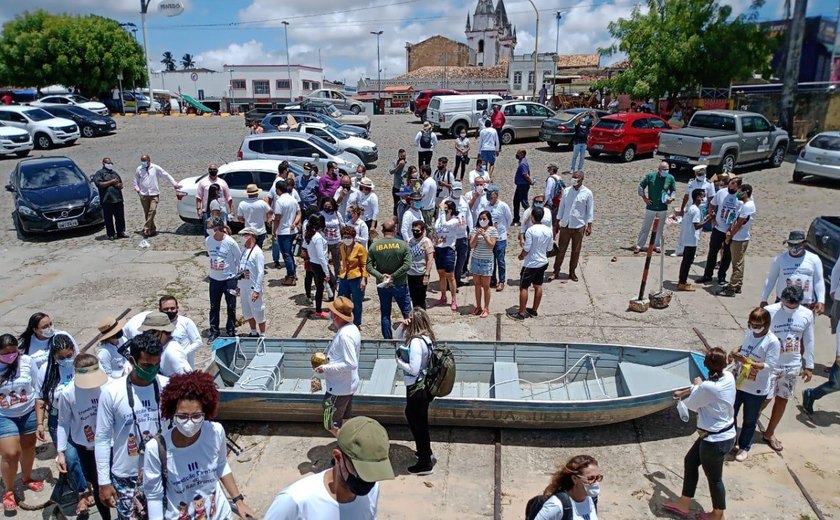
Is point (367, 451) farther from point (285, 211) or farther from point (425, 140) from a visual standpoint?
point (425, 140)

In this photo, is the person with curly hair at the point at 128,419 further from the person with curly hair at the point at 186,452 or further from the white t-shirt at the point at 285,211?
the white t-shirt at the point at 285,211

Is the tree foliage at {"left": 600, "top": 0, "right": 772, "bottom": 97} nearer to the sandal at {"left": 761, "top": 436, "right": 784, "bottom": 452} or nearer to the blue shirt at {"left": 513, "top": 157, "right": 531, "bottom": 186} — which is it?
the blue shirt at {"left": 513, "top": 157, "right": 531, "bottom": 186}

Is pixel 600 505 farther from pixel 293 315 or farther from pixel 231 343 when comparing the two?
pixel 293 315

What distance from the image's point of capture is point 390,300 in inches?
324

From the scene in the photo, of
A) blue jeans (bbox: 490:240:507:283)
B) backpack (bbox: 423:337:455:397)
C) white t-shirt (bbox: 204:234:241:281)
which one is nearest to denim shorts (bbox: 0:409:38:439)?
white t-shirt (bbox: 204:234:241:281)

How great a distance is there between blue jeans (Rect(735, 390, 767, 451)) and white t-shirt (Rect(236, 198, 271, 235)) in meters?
7.63

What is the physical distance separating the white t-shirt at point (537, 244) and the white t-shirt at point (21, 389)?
6.20 meters

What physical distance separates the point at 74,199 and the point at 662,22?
2402 cm

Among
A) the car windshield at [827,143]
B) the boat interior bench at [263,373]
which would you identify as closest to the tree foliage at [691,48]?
the car windshield at [827,143]

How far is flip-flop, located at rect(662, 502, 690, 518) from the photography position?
17.6ft

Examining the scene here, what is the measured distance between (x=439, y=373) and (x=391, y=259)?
257 centimetres

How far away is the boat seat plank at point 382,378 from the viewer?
7.01 metres

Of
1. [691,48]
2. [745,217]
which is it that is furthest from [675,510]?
[691,48]

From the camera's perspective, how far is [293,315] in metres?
10.0
